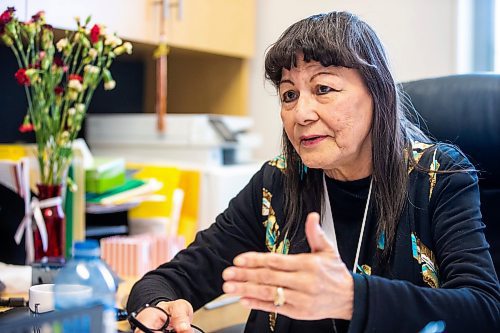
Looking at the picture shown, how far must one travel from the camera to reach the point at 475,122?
4.81 ft

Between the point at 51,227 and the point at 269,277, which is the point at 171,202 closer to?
the point at 51,227

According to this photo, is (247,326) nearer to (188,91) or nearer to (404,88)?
(404,88)

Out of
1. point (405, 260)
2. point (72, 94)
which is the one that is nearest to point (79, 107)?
point (72, 94)

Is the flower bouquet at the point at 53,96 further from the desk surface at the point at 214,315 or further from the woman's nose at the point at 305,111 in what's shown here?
the woman's nose at the point at 305,111

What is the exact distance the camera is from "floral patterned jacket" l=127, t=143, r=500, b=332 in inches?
42.6

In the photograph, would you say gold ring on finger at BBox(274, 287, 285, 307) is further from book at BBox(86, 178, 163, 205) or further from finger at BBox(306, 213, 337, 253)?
book at BBox(86, 178, 163, 205)

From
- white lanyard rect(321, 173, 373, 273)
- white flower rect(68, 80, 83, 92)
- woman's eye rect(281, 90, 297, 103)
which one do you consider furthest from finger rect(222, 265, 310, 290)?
white flower rect(68, 80, 83, 92)

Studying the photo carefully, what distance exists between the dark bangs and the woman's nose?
71 millimetres

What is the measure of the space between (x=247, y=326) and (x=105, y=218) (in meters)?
0.76

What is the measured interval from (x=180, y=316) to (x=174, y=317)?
0.04 ft

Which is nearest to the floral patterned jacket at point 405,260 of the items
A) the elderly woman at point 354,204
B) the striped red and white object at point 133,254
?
the elderly woman at point 354,204

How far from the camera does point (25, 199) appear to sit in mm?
1801

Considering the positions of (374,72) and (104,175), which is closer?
(374,72)

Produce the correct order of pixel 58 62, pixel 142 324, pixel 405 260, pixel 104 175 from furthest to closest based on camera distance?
pixel 104 175 < pixel 58 62 < pixel 405 260 < pixel 142 324
